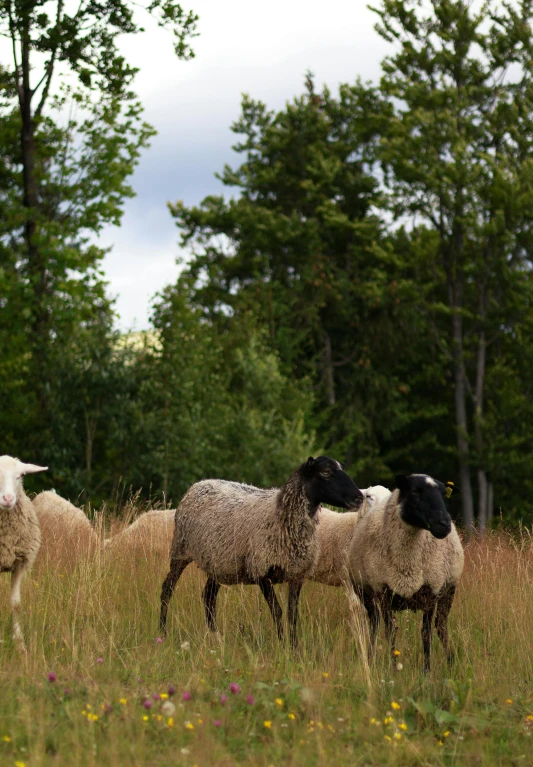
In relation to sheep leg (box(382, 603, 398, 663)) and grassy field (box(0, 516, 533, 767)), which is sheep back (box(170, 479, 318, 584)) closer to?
grassy field (box(0, 516, 533, 767))

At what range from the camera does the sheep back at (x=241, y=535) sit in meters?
7.77

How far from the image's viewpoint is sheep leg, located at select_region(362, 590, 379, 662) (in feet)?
24.7

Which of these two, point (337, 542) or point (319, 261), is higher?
point (319, 261)

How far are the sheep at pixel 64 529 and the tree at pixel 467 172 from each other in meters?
20.4

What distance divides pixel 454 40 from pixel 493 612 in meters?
Answer: 28.9

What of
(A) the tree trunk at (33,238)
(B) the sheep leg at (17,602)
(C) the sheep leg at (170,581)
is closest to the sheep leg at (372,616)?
(C) the sheep leg at (170,581)

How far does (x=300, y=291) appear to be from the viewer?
35.2 m

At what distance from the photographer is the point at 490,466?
32.1 m

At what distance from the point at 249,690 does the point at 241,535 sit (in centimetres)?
230

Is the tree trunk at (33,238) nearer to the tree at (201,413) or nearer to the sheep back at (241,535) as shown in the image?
the tree at (201,413)

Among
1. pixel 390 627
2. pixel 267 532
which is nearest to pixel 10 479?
pixel 267 532

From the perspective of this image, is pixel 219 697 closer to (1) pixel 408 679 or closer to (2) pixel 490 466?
(1) pixel 408 679

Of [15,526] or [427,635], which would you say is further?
[15,526]

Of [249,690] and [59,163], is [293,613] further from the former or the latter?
[59,163]
